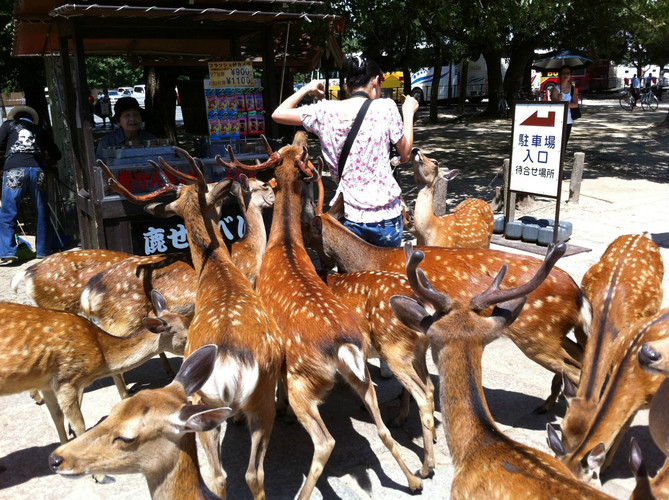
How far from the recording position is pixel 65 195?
31.3 feet

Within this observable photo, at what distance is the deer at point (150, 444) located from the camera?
2.22 m

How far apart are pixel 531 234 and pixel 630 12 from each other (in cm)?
632

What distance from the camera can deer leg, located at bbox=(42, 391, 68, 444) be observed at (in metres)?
3.81

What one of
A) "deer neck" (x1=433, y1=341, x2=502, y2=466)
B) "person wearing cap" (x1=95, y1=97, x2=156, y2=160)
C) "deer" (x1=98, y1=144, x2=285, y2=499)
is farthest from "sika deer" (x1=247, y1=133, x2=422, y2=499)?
"person wearing cap" (x1=95, y1=97, x2=156, y2=160)

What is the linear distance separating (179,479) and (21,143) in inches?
290

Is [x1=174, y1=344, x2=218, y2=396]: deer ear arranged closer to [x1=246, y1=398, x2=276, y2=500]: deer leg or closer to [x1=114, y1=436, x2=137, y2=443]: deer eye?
[x1=114, y1=436, x2=137, y2=443]: deer eye

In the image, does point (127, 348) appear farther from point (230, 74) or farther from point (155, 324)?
point (230, 74)

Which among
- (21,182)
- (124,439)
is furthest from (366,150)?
(21,182)

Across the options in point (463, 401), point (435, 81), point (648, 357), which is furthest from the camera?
point (435, 81)

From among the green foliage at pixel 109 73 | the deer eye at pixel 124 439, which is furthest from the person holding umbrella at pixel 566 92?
the green foliage at pixel 109 73

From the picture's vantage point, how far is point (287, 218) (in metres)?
4.38

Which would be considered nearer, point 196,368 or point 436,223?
point 196,368

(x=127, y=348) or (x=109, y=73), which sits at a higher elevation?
(x=109, y=73)

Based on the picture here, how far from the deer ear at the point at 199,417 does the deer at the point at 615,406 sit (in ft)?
4.68
